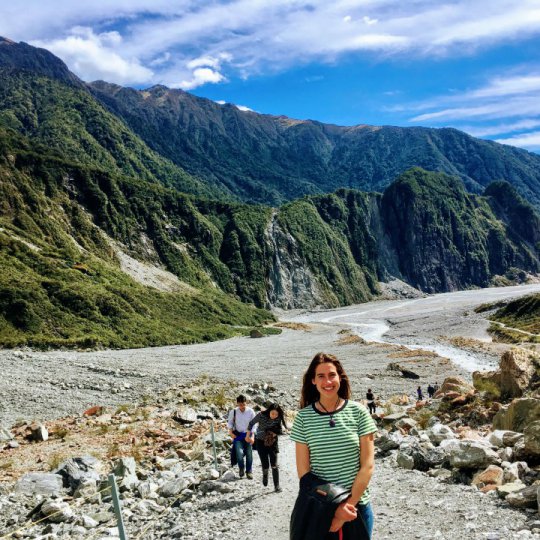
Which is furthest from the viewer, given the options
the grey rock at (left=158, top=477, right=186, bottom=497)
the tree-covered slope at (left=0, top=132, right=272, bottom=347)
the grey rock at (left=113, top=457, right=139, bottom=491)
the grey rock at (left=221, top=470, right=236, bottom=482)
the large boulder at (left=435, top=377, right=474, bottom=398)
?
the tree-covered slope at (left=0, top=132, right=272, bottom=347)

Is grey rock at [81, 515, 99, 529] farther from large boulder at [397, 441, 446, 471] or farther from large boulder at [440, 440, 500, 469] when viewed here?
large boulder at [440, 440, 500, 469]

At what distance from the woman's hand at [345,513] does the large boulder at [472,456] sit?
6.60m

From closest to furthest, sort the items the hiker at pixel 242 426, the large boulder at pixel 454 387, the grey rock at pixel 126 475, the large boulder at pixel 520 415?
the hiker at pixel 242 426
the grey rock at pixel 126 475
the large boulder at pixel 520 415
the large boulder at pixel 454 387

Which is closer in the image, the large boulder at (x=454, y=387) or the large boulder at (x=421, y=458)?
the large boulder at (x=421, y=458)

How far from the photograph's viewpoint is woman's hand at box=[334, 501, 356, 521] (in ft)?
13.9

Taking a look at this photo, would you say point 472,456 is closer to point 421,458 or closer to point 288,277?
point 421,458

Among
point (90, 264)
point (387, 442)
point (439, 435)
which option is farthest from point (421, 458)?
point (90, 264)

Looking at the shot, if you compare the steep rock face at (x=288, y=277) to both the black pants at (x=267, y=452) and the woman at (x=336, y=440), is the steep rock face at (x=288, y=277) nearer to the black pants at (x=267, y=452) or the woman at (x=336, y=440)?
the black pants at (x=267, y=452)

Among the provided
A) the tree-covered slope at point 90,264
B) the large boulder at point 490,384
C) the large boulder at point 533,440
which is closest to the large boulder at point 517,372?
the large boulder at point 490,384

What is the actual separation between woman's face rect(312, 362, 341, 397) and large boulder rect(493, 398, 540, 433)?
9.60 metres

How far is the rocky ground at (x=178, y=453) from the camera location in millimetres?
8461

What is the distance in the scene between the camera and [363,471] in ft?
14.8

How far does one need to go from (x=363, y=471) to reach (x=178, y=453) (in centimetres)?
1229

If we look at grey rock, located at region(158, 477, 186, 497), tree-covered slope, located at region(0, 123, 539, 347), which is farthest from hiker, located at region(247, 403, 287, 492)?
tree-covered slope, located at region(0, 123, 539, 347)
